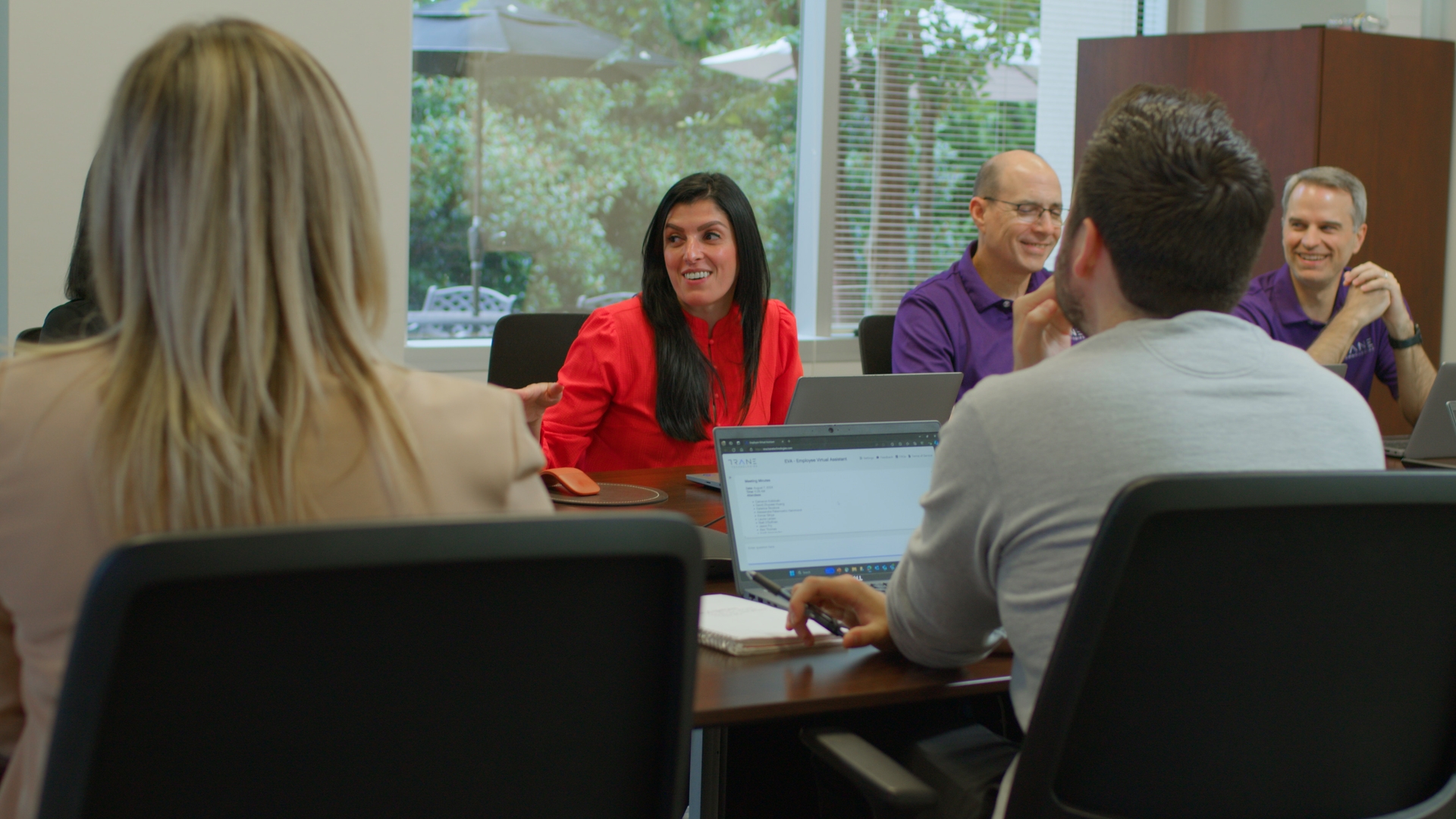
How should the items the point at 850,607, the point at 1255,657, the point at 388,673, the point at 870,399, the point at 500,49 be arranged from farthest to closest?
1. the point at 500,49
2. the point at 870,399
3. the point at 850,607
4. the point at 1255,657
5. the point at 388,673

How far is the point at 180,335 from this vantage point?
35.2 inches

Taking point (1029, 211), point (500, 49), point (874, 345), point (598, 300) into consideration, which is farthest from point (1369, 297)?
point (500, 49)

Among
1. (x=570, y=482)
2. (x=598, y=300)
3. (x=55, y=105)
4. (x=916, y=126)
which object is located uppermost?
(x=916, y=126)

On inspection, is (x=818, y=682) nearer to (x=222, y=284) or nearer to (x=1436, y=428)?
(x=222, y=284)

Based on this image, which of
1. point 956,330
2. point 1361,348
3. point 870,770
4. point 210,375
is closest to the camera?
point 210,375

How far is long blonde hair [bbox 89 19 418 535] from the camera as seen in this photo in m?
0.88

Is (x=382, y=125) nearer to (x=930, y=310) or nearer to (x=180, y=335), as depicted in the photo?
(x=930, y=310)

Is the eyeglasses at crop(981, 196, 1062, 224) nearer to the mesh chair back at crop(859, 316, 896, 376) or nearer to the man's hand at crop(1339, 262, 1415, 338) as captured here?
the mesh chair back at crop(859, 316, 896, 376)

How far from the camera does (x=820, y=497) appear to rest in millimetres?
1693

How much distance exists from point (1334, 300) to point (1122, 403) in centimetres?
284

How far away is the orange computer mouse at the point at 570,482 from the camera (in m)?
2.14

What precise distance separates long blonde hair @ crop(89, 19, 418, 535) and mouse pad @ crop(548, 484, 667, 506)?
46.3 inches

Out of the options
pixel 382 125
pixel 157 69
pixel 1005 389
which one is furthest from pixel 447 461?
pixel 382 125

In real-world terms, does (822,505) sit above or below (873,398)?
below
